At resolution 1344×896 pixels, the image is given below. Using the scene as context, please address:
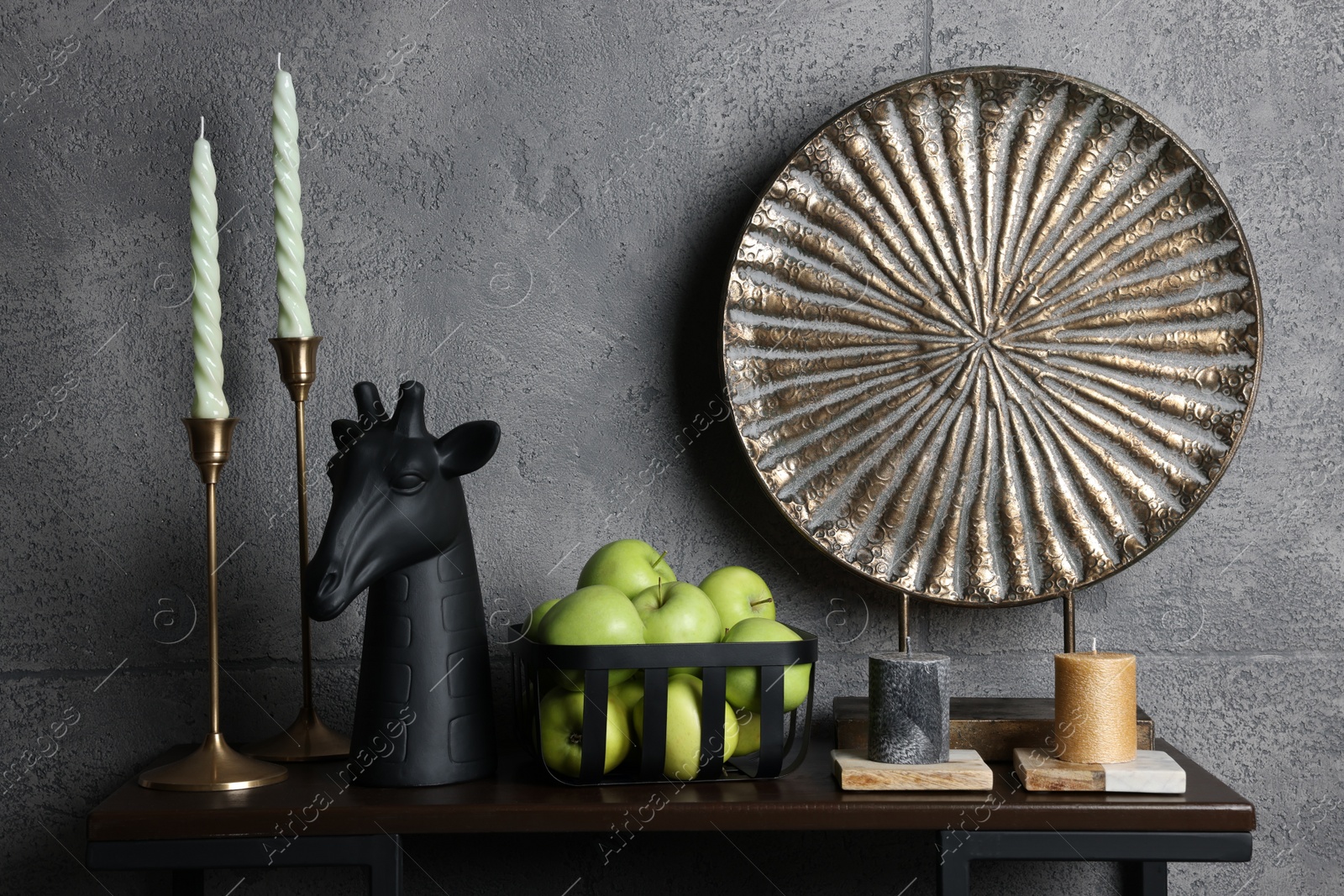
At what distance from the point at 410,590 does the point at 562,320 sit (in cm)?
32

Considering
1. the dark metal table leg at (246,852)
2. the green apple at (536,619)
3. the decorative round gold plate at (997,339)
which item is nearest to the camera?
the dark metal table leg at (246,852)

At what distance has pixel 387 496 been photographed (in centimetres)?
81

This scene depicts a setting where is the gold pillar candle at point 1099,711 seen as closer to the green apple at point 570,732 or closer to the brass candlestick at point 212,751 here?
the green apple at point 570,732

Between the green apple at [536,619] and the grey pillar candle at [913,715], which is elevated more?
the green apple at [536,619]

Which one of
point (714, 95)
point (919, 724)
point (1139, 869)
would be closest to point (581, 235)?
point (714, 95)

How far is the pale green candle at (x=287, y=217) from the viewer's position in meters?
0.88

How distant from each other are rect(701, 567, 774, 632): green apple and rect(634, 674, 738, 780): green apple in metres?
0.07

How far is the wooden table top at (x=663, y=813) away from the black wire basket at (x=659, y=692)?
A: 2 centimetres

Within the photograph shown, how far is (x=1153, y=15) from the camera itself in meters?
1.04

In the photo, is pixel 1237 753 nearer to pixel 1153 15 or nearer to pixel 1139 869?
pixel 1139 869

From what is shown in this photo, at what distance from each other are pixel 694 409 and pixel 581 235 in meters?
0.19

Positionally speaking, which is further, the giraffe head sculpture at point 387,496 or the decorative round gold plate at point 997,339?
the decorative round gold plate at point 997,339

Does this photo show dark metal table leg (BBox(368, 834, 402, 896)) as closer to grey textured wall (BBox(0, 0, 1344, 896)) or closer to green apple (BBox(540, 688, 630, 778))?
green apple (BBox(540, 688, 630, 778))

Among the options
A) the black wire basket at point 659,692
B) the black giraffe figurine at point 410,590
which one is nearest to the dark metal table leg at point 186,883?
the black giraffe figurine at point 410,590
